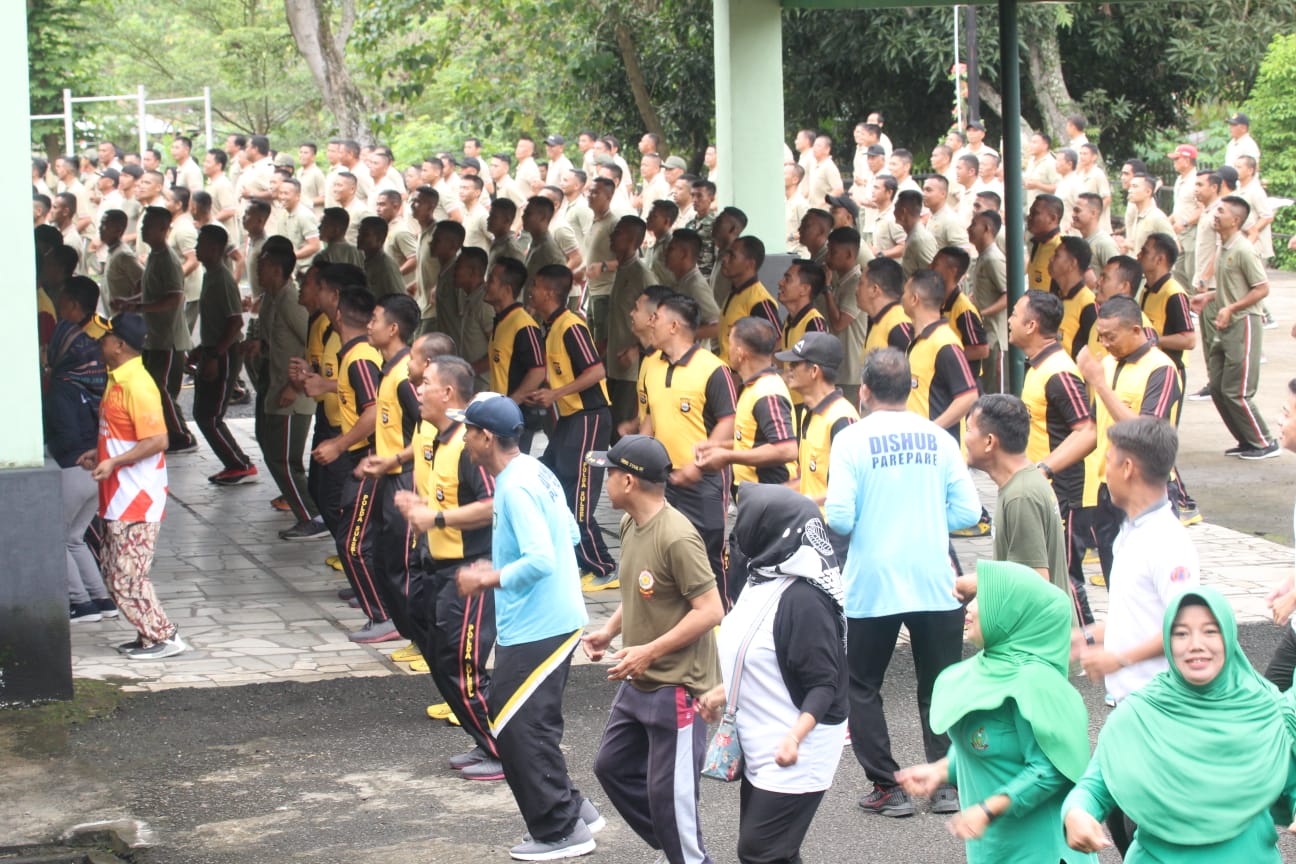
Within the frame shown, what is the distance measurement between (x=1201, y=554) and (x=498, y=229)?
266 inches

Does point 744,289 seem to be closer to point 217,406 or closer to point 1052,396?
point 1052,396

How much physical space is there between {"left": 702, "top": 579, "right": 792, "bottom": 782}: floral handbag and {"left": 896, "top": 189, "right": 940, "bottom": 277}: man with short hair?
31.8 feet

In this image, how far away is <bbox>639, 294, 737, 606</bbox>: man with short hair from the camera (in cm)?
862

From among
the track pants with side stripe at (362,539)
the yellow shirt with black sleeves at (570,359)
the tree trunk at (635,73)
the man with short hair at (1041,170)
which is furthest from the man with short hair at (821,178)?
the track pants with side stripe at (362,539)

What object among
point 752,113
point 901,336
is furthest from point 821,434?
point 752,113

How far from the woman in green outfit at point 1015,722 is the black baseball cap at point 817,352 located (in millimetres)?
2889

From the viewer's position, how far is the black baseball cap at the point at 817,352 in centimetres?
733

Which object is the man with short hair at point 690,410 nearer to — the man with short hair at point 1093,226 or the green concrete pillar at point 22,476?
the green concrete pillar at point 22,476

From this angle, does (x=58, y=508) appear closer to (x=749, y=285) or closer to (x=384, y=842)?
(x=384, y=842)

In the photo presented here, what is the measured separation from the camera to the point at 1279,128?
29.4m

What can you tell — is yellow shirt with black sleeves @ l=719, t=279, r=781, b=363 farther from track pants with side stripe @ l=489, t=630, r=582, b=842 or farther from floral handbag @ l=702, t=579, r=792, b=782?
floral handbag @ l=702, t=579, r=792, b=782

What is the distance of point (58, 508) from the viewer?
794cm

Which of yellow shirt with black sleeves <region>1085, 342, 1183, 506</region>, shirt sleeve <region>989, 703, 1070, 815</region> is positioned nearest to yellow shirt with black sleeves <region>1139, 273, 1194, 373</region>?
yellow shirt with black sleeves <region>1085, 342, 1183, 506</region>

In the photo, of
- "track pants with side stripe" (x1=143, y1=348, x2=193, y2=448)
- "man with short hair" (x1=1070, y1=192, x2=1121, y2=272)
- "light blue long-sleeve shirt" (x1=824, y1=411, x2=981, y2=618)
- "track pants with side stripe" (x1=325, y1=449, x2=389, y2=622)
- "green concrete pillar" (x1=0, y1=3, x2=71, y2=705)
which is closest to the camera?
"light blue long-sleeve shirt" (x1=824, y1=411, x2=981, y2=618)
